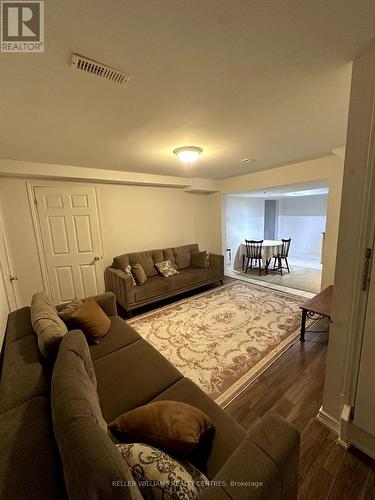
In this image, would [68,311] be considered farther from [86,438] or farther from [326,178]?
[326,178]

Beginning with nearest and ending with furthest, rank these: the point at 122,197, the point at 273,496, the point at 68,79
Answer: the point at 273,496
the point at 68,79
the point at 122,197

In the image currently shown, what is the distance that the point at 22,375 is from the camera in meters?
1.10

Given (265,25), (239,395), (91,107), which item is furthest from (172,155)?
(239,395)

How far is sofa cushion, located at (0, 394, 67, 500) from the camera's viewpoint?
62 centimetres

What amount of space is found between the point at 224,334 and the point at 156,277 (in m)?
1.70

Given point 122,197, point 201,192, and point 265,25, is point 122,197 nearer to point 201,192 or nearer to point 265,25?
point 201,192

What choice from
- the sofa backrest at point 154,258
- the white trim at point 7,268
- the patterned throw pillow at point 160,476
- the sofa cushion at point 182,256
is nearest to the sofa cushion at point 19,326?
the white trim at point 7,268

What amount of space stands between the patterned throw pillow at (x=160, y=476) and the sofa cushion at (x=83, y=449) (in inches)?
4.5

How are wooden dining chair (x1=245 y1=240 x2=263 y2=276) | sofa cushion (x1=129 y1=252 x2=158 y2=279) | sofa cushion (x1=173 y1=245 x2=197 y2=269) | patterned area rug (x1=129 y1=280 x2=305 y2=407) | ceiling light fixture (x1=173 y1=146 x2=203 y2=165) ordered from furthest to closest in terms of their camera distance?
wooden dining chair (x1=245 y1=240 x2=263 y2=276), sofa cushion (x1=173 y1=245 x2=197 y2=269), sofa cushion (x1=129 y1=252 x2=158 y2=279), ceiling light fixture (x1=173 y1=146 x2=203 y2=165), patterned area rug (x1=129 y1=280 x2=305 y2=407)

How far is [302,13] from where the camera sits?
89 centimetres

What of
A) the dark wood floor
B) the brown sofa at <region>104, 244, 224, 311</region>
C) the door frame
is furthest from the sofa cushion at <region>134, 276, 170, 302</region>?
the dark wood floor

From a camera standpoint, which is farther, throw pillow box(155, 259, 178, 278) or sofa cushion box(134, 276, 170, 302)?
throw pillow box(155, 259, 178, 278)

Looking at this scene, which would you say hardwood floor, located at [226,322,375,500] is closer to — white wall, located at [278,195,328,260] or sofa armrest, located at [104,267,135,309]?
sofa armrest, located at [104,267,135,309]

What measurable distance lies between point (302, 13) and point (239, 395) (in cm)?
244
